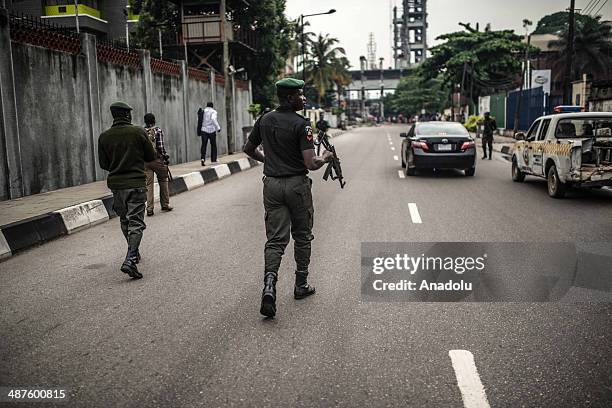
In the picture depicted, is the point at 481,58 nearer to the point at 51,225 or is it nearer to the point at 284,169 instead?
the point at 51,225

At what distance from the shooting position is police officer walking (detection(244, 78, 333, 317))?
15.8ft

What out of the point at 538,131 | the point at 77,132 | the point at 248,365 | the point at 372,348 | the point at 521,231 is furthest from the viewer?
the point at 77,132

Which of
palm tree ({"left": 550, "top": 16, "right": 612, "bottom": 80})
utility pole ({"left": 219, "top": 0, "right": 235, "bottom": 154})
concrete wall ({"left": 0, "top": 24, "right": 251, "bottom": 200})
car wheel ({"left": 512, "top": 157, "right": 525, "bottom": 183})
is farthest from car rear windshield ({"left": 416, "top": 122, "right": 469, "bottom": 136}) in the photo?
palm tree ({"left": 550, "top": 16, "right": 612, "bottom": 80})

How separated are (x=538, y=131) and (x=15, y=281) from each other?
10.6 m

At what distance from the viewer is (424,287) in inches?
221

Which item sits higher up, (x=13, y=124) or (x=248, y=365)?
(x=13, y=124)

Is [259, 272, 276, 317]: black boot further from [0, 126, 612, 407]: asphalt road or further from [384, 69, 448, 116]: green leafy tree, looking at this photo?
[384, 69, 448, 116]: green leafy tree

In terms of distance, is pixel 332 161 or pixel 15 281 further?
pixel 15 281

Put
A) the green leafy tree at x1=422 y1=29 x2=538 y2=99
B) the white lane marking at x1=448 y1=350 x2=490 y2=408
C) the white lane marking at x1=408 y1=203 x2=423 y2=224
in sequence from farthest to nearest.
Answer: the green leafy tree at x1=422 y1=29 x2=538 y2=99
the white lane marking at x1=408 y1=203 x2=423 y2=224
the white lane marking at x1=448 y1=350 x2=490 y2=408

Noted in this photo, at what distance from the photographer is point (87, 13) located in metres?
33.5

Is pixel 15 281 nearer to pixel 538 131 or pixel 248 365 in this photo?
pixel 248 365

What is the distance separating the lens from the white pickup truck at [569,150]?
10.5m

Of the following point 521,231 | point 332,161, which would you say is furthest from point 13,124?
point 521,231

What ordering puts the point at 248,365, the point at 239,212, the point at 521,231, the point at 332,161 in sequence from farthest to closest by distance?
1. the point at 239,212
2. the point at 521,231
3. the point at 332,161
4. the point at 248,365
